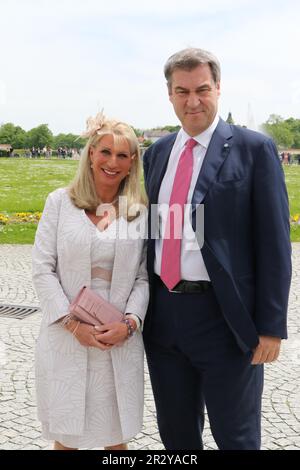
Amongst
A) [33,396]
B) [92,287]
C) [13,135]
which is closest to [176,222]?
[92,287]

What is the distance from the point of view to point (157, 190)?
3.07m

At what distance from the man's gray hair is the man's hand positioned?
137 cm

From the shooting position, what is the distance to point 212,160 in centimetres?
285

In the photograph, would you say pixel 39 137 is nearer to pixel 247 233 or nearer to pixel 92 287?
pixel 92 287

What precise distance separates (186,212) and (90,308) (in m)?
0.72

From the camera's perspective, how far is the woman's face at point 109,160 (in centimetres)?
303

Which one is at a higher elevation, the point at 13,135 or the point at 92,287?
the point at 13,135

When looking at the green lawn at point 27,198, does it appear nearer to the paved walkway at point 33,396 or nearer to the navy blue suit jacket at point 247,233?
the paved walkway at point 33,396

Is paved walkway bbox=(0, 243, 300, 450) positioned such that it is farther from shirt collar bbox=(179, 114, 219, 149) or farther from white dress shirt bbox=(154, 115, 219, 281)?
shirt collar bbox=(179, 114, 219, 149)

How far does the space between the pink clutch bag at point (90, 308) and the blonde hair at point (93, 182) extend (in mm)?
481

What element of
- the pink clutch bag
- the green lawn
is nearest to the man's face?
the pink clutch bag

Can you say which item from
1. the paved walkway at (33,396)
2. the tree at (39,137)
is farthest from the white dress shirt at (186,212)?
the tree at (39,137)
